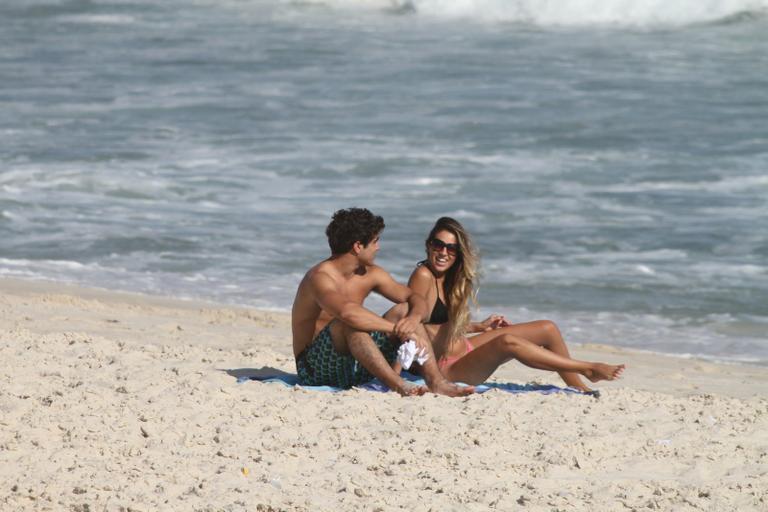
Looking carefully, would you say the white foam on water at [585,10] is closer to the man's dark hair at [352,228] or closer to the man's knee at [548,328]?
the man's knee at [548,328]

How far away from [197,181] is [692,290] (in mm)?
5670

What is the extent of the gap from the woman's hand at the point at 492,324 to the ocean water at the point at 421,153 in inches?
93.3

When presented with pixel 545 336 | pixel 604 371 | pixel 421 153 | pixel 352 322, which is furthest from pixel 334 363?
pixel 421 153

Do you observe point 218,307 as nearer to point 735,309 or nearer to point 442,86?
point 735,309

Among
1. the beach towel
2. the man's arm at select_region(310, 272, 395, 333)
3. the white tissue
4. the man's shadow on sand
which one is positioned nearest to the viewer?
the man's arm at select_region(310, 272, 395, 333)

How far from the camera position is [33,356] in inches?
259

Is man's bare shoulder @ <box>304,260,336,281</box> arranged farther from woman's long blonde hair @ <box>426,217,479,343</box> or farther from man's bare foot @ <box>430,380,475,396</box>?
man's bare foot @ <box>430,380,475,396</box>

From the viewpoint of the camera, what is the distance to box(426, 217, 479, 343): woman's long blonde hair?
6496 millimetres

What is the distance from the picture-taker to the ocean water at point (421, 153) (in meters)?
10.5

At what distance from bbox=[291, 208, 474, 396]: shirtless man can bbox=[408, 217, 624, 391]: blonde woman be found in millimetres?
188

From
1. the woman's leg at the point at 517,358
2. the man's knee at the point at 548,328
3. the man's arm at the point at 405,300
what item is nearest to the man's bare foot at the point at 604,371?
the woman's leg at the point at 517,358

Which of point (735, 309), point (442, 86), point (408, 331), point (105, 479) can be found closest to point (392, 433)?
point (408, 331)

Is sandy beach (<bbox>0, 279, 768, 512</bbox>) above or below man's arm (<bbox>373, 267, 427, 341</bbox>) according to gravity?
below

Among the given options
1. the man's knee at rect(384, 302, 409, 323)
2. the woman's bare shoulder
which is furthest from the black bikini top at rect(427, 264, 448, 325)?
the man's knee at rect(384, 302, 409, 323)
